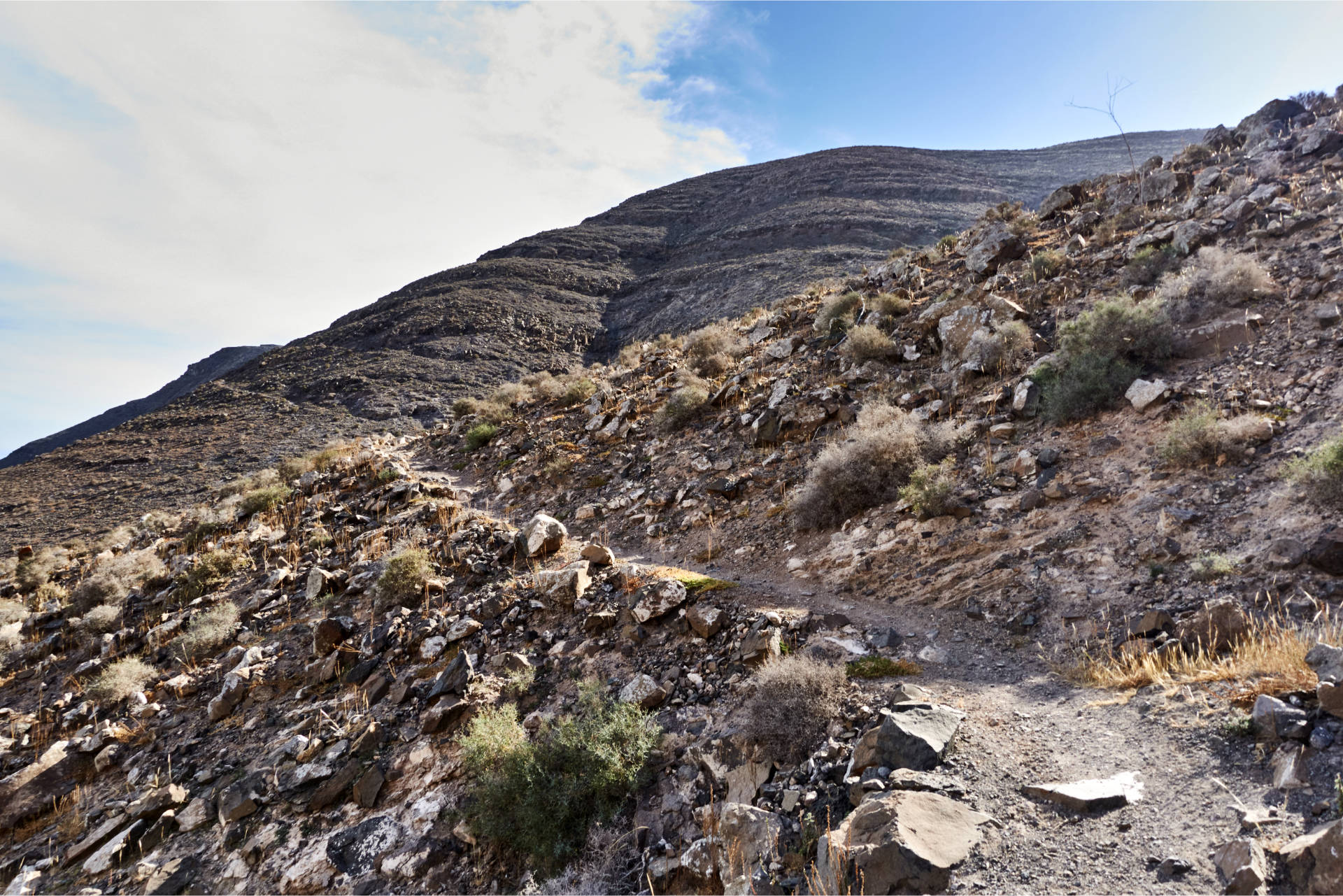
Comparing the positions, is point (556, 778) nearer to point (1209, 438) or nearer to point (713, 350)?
point (1209, 438)

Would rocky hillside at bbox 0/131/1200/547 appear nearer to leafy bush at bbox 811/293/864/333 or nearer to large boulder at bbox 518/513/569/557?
leafy bush at bbox 811/293/864/333

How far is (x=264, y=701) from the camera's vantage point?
6367mm

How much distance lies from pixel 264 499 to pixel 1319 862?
15170 millimetres

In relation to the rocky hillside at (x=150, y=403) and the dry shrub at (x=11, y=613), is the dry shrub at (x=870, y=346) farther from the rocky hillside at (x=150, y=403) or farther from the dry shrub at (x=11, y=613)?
the rocky hillside at (x=150, y=403)

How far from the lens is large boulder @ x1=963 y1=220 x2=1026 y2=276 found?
1155cm

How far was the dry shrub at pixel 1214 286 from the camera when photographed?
23.2 ft

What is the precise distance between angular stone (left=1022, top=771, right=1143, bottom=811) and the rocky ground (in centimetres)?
2

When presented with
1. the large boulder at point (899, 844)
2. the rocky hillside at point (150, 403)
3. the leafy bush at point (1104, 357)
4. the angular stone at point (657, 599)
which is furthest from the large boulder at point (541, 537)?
the rocky hillside at point (150, 403)

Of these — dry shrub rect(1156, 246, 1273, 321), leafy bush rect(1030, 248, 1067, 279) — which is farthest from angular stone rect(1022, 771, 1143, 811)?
leafy bush rect(1030, 248, 1067, 279)

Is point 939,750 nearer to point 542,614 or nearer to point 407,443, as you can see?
point 542,614

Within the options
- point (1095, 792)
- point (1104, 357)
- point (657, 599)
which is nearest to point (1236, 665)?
point (1095, 792)

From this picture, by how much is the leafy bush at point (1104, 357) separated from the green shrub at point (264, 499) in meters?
14.2

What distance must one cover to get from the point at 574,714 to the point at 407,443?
17167 mm

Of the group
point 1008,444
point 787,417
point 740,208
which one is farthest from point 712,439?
point 740,208
